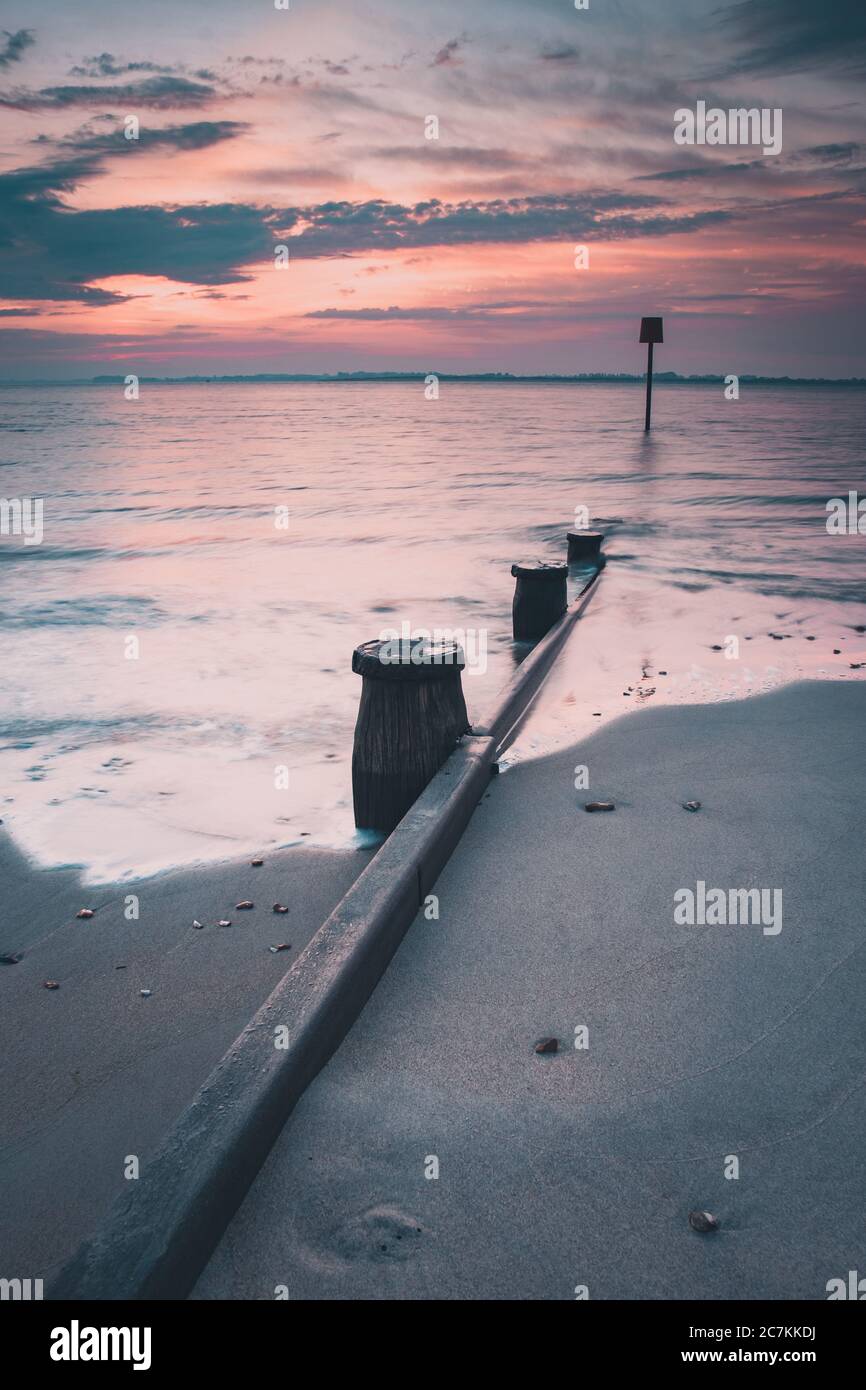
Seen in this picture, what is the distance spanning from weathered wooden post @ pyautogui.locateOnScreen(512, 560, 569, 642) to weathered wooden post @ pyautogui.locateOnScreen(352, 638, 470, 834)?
365 cm

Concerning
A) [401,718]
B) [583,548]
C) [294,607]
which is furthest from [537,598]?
[294,607]

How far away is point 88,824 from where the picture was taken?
5.20m

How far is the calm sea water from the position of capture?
5621mm

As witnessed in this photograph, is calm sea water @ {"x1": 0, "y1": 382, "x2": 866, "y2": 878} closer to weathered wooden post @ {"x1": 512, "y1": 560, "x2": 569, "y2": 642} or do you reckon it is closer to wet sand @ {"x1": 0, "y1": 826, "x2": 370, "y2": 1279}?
wet sand @ {"x1": 0, "y1": 826, "x2": 370, "y2": 1279}

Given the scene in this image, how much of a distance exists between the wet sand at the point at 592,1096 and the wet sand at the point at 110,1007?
533 mm

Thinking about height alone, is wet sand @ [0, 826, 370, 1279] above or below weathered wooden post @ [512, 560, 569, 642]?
below

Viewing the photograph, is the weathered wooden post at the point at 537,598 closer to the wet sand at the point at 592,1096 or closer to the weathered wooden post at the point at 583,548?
the weathered wooden post at the point at 583,548

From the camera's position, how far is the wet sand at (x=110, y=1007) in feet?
8.71

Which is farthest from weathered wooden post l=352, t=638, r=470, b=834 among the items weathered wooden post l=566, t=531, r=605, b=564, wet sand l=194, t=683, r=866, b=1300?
weathered wooden post l=566, t=531, r=605, b=564

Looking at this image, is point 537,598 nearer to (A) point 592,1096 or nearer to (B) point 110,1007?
(B) point 110,1007

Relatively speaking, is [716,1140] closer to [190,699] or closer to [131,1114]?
[131,1114]

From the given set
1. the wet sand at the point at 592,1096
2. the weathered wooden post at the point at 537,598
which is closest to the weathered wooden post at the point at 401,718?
the wet sand at the point at 592,1096
